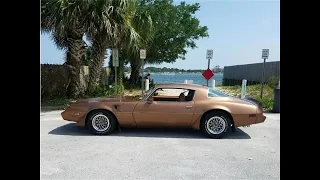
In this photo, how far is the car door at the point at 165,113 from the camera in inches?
252

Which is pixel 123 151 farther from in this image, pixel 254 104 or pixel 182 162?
pixel 254 104

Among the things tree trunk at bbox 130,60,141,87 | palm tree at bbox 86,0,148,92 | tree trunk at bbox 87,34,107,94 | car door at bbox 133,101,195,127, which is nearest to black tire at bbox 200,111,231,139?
car door at bbox 133,101,195,127

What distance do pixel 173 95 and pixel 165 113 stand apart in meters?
1.24

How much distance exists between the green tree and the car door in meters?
13.3

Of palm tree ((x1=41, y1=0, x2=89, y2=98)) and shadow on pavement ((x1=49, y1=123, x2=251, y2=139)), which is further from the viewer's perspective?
palm tree ((x1=41, y1=0, x2=89, y2=98))

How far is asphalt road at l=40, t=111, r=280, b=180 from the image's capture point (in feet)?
13.3

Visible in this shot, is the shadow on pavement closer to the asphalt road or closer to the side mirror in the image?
the asphalt road

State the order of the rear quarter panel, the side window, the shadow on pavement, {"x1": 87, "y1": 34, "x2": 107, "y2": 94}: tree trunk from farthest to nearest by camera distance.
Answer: {"x1": 87, "y1": 34, "x2": 107, "y2": 94}: tree trunk < the side window < the shadow on pavement < the rear quarter panel

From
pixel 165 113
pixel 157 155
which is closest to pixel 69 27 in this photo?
pixel 165 113

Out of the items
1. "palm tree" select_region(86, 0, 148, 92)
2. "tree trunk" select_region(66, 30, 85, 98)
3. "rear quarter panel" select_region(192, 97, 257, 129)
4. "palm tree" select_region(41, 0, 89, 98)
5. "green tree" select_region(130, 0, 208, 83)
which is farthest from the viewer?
"green tree" select_region(130, 0, 208, 83)

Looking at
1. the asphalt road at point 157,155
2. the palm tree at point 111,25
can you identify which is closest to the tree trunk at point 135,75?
the palm tree at point 111,25
